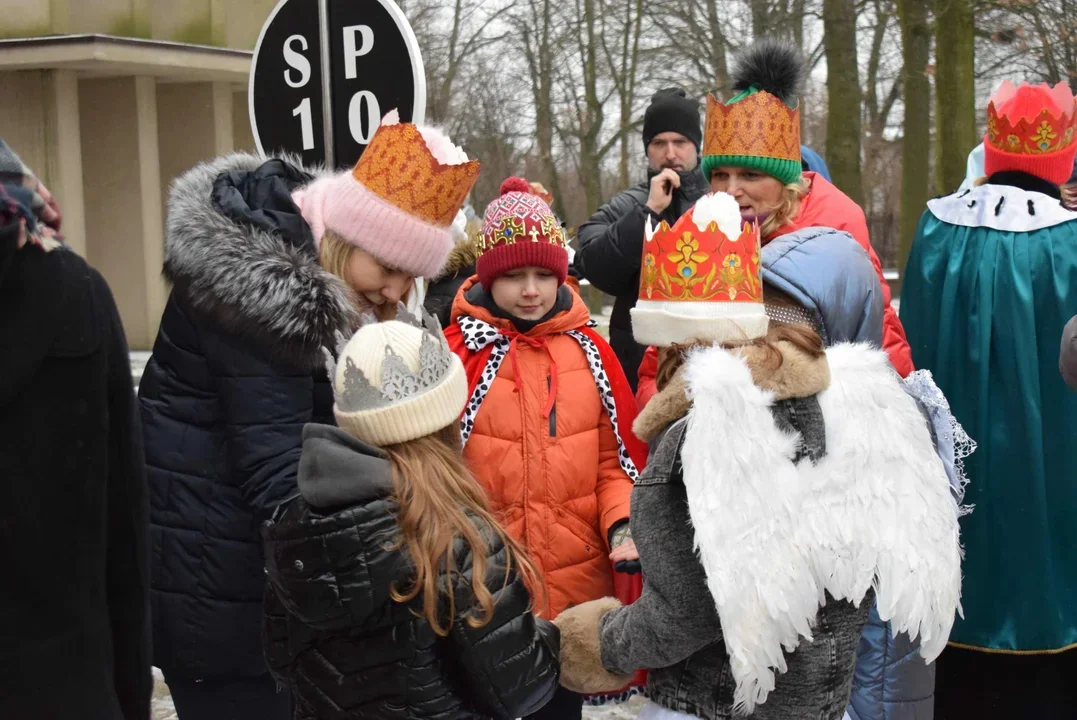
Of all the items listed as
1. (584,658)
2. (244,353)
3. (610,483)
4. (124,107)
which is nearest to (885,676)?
(610,483)

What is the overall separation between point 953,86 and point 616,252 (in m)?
8.83

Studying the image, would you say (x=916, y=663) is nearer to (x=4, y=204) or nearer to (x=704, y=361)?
(x=704, y=361)

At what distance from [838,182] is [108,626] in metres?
12.3

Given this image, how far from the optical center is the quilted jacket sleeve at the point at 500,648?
240 centimetres

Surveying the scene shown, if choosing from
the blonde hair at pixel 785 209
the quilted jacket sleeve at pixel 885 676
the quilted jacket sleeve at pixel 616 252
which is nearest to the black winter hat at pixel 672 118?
the quilted jacket sleeve at pixel 616 252

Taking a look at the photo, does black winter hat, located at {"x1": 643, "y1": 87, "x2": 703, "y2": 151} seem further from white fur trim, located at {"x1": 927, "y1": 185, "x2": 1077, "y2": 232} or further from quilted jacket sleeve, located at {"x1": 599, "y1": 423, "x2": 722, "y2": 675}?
quilted jacket sleeve, located at {"x1": 599, "y1": 423, "x2": 722, "y2": 675}

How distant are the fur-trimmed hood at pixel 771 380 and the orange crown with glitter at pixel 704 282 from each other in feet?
0.44

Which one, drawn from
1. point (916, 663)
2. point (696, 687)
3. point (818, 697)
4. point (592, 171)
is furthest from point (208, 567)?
point (592, 171)

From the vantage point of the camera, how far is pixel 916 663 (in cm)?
373

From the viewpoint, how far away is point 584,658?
2.67m

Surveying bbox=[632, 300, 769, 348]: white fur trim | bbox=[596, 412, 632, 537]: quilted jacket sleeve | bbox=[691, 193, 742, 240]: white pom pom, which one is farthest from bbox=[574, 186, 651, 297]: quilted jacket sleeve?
bbox=[632, 300, 769, 348]: white fur trim

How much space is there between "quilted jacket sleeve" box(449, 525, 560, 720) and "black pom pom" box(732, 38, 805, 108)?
2.15 m

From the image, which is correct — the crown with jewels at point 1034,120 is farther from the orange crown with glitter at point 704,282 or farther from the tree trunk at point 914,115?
the tree trunk at point 914,115

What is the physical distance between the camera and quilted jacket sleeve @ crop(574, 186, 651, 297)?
177 inches
